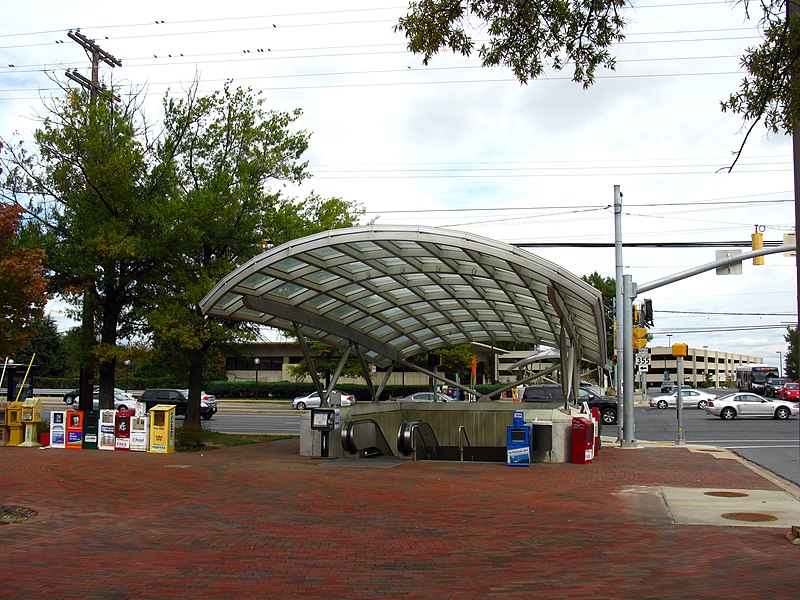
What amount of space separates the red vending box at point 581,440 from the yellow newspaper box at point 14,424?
559 inches

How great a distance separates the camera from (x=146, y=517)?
10.0m

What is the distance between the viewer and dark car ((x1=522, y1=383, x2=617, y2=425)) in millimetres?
33125

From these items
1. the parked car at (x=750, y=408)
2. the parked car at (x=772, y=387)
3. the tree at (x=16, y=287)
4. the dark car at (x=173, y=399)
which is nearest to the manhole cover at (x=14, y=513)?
the tree at (x=16, y=287)

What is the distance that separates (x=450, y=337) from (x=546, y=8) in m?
17.6

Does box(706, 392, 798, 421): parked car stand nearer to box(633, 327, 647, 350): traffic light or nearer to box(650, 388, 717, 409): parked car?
box(633, 327, 647, 350): traffic light

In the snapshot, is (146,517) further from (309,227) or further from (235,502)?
(309,227)

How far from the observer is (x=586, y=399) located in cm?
3291

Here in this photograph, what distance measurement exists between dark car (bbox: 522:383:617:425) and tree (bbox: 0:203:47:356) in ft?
72.7

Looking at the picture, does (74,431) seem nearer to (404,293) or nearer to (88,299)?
(88,299)

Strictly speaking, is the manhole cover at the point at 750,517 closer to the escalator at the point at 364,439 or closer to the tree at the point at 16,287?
the escalator at the point at 364,439

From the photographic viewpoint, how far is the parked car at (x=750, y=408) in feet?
121

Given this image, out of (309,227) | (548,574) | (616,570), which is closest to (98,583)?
(548,574)

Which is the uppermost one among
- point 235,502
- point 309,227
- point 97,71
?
point 97,71

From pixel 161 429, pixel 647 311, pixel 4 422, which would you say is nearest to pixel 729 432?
pixel 647 311
